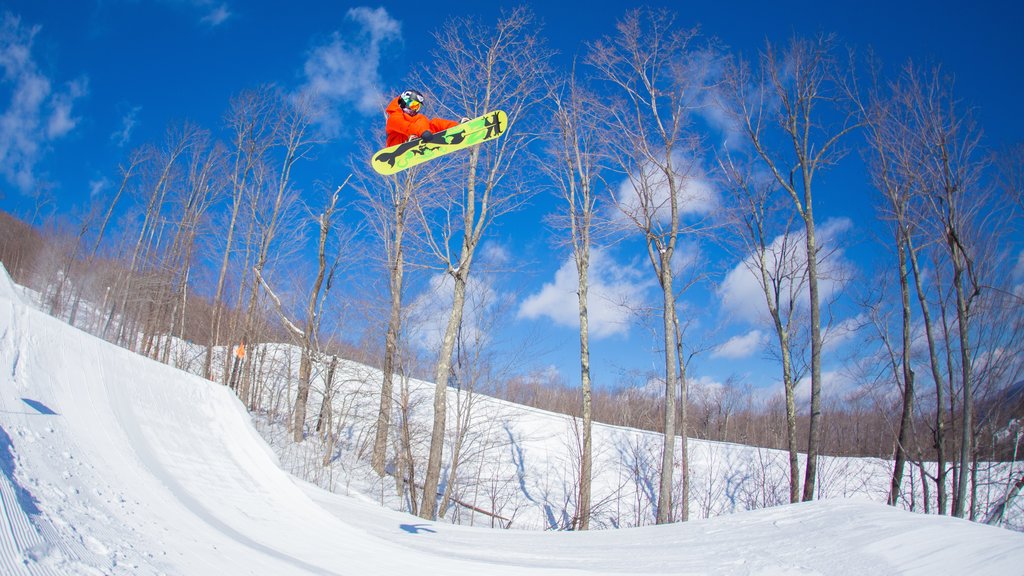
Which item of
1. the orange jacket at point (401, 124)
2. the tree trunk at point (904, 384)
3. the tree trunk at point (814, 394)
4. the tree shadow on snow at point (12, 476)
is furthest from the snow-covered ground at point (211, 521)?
the tree trunk at point (904, 384)

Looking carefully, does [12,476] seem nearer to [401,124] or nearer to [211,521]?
[211,521]

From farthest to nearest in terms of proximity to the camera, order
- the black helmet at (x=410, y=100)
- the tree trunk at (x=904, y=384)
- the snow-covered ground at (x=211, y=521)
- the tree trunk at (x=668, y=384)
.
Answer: the tree trunk at (x=904, y=384) → the tree trunk at (x=668, y=384) → the black helmet at (x=410, y=100) → the snow-covered ground at (x=211, y=521)

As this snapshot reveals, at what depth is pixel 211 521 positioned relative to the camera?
101 inches

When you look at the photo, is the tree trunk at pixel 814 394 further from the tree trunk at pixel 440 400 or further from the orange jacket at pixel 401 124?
the orange jacket at pixel 401 124

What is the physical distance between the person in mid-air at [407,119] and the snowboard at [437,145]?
0.13m

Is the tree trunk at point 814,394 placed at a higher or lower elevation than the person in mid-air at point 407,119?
lower

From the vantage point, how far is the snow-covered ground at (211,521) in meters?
1.89

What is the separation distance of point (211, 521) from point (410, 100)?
15.6 feet

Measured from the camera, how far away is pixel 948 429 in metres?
10.5

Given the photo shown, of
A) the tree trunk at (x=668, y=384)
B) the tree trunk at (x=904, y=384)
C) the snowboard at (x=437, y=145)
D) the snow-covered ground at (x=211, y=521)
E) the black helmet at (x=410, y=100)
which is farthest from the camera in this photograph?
the tree trunk at (x=904, y=384)

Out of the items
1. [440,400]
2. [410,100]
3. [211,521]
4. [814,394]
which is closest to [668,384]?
[814,394]

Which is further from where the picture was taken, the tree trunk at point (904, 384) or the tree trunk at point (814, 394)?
the tree trunk at point (904, 384)

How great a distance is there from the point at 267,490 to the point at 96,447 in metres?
1.20

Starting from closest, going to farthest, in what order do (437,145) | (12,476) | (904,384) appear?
1. (12,476)
2. (437,145)
3. (904,384)
